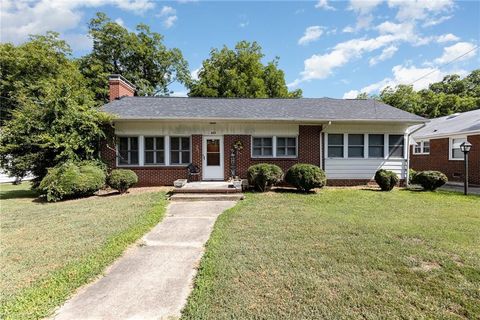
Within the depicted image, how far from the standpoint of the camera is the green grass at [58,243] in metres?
3.13

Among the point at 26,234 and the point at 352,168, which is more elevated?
the point at 352,168

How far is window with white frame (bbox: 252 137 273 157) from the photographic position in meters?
11.9

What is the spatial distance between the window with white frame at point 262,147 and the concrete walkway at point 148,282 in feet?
21.2

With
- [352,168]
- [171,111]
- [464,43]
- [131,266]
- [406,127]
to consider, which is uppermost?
[464,43]

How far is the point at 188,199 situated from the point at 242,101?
7.30 meters

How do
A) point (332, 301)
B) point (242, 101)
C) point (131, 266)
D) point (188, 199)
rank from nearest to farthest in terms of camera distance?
point (332, 301), point (131, 266), point (188, 199), point (242, 101)

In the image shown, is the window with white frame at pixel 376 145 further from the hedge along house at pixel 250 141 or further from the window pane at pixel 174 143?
the window pane at pixel 174 143

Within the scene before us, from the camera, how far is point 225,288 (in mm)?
3217

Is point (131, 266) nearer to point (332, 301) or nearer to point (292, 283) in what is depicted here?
point (292, 283)

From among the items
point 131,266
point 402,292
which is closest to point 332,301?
point 402,292

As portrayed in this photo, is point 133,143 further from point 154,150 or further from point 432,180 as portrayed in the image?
point 432,180

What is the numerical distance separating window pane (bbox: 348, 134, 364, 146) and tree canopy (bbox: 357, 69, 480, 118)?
26.4 meters

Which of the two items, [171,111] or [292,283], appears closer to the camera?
[292,283]

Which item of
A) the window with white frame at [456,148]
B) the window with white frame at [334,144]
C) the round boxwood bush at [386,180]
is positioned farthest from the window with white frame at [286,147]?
the window with white frame at [456,148]
